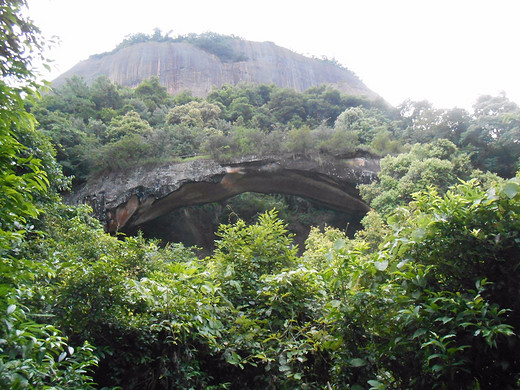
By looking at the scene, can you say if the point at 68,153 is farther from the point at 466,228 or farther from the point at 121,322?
the point at 466,228

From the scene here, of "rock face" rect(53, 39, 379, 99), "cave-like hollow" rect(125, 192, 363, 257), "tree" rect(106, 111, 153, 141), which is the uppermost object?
"rock face" rect(53, 39, 379, 99)

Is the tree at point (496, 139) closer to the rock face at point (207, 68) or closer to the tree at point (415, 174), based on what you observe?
the tree at point (415, 174)

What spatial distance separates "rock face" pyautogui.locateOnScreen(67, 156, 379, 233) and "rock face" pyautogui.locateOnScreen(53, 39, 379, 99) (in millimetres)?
21259

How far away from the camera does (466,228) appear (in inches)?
86.4

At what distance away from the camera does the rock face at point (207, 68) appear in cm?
3503

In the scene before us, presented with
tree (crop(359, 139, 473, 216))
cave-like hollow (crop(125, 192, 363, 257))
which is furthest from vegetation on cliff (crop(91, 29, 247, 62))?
tree (crop(359, 139, 473, 216))

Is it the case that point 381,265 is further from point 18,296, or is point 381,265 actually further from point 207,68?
point 207,68

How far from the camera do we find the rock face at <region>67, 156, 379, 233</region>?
12.8 meters

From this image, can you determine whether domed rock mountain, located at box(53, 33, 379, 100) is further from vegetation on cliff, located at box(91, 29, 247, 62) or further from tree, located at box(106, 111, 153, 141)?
tree, located at box(106, 111, 153, 141)

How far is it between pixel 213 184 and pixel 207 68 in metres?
25.2

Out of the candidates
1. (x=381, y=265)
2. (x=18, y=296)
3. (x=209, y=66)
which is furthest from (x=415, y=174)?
(x=209, y=66)

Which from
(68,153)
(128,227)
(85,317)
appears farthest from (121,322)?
(68,153)

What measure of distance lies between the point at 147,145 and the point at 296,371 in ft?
38.4

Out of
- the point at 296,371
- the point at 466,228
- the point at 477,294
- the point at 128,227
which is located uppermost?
the point at 466,228
